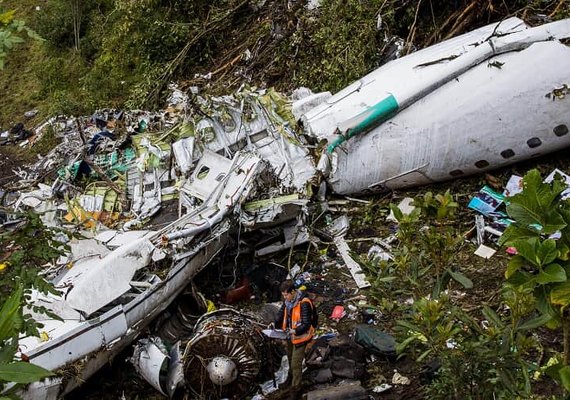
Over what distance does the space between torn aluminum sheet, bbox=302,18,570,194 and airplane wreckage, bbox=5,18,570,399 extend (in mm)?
14

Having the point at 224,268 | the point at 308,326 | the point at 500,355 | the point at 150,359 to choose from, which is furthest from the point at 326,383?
the point at 500,355

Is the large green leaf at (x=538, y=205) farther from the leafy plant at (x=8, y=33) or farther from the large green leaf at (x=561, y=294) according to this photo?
A: the leafy plant at (x=8, y=33)

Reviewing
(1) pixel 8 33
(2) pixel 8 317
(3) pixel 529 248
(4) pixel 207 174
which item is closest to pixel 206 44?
(4) pixel 207 174

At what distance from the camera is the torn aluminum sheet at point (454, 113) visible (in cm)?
693

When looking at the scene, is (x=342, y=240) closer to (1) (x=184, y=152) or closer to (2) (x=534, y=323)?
(1) (x=184, y=152)

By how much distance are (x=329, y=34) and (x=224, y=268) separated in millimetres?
3830

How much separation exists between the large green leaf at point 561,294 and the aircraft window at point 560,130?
15.8 ft

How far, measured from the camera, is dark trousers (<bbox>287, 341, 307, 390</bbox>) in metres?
5.47

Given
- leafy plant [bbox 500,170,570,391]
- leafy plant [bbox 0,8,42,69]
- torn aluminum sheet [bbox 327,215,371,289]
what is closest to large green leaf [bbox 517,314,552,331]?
leafy plant [bbox 500,170,570,391]

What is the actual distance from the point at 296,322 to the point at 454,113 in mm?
→ 2985

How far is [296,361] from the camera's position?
5.53 m

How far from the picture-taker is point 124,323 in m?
6.03

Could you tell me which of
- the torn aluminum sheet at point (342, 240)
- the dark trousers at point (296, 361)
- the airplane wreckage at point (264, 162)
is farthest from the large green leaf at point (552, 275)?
the torn aluminum sheet at point (342, 240)

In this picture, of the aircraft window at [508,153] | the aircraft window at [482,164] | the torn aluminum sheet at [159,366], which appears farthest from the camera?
the aircraft window at [482,164]
